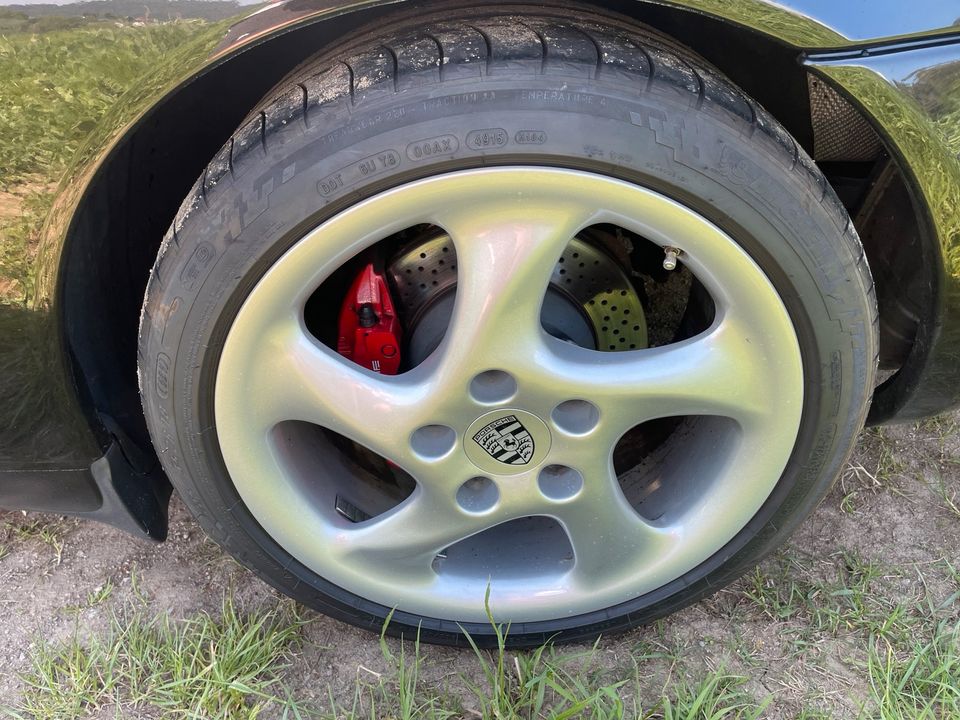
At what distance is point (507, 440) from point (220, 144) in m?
0.76

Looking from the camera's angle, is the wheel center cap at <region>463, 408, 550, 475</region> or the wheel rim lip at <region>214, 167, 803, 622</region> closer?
the wheel rim lip at <region>214, 167, 803, 622</region>

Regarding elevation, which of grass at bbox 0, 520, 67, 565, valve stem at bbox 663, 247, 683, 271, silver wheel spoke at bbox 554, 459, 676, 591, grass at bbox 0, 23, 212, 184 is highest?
grass at bbox 0, 23, 212, 184

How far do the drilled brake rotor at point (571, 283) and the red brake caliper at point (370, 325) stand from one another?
54 millimetres

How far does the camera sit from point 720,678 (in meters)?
1.55

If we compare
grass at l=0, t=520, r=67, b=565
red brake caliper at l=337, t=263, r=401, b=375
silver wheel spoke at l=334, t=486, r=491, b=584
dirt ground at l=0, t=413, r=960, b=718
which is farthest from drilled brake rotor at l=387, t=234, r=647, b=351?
grass at l=0, t=520, r=67, b=565

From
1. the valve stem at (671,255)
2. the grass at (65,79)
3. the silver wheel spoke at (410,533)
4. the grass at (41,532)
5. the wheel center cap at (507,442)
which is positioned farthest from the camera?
the grass at (41,532)

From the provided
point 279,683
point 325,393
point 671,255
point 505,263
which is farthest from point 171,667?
point 671,255

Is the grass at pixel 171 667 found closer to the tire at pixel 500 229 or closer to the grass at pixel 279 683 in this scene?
the grass at pixel 279 683

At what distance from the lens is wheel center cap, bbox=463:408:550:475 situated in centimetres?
133

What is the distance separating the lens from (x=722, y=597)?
1.75 m

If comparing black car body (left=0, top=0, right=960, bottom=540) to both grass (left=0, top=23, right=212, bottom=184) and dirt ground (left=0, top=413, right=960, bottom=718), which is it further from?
dirt ground (left=0, top=413, right=960, bottom=718)

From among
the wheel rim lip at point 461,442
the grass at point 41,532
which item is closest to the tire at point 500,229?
the wheel rim lip at point 461,442

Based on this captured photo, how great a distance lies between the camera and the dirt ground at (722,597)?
63.0 inches

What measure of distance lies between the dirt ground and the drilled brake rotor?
0.69 metres
